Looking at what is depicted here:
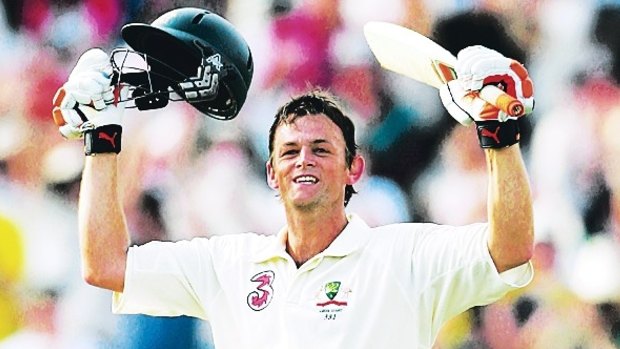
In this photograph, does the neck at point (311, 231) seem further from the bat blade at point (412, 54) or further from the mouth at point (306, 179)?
the bat blade at point (412, 54)

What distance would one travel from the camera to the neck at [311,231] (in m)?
2.37

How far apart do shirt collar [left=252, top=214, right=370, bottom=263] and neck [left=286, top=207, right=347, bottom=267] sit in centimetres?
2

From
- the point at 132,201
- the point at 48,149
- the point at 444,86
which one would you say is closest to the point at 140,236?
the point at 132,201

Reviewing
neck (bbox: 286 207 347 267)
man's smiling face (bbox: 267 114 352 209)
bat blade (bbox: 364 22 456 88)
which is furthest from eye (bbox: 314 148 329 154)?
bat blade (bbox: 364 22 456 88)

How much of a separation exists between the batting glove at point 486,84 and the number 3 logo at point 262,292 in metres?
0.48

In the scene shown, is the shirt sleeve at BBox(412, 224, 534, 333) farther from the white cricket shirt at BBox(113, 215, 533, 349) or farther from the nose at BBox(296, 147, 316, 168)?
the nose at BBox(296, 147, 316, 168)

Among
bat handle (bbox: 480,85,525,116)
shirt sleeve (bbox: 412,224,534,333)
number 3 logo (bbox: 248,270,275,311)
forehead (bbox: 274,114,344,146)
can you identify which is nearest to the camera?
bat handle (bbox: 480,85,525,116)

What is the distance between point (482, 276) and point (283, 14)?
1.20m

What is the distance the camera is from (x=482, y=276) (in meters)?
2.21

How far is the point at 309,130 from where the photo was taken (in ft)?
8.01

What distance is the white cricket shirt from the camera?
2232 mm

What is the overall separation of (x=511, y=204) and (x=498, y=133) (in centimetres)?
12

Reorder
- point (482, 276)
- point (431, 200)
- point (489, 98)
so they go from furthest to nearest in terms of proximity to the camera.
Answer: point (431, 200), point (482, 276), point (489, 98)

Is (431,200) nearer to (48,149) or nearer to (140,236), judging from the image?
(140,236)
